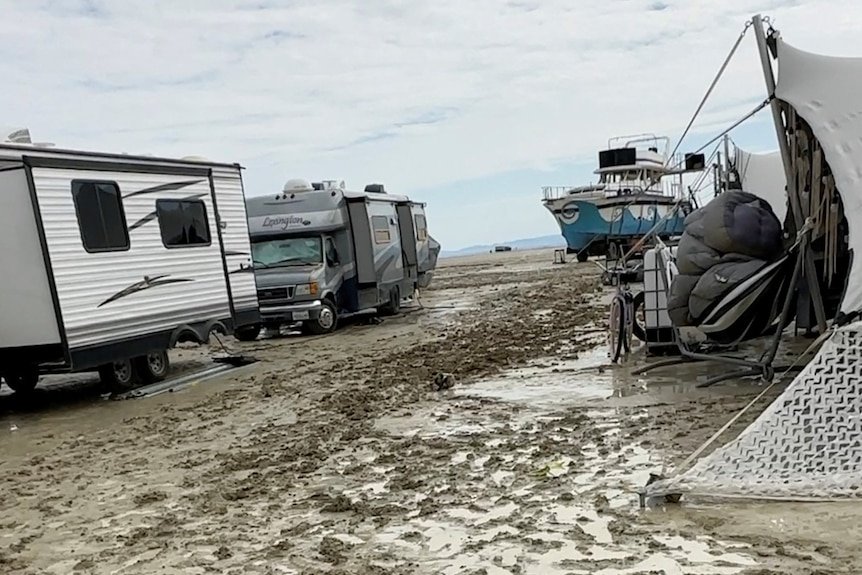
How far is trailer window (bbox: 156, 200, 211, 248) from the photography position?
10930 millimetres

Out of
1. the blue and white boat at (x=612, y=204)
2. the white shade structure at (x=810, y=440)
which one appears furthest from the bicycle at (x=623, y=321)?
the blue and white boat at (x=612, y=204)

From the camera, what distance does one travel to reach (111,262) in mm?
9969

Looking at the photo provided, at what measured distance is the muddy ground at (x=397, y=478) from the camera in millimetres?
4340

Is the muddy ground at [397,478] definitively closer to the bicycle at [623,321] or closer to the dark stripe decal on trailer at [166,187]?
the bicycle at [623,321]

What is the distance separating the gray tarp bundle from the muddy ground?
35.6 inches

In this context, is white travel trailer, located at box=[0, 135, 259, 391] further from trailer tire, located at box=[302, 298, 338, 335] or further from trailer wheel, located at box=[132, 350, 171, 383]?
trailer tire, located at box=[302, 298, 338, 335]

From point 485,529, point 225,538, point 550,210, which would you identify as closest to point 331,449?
point 225,538

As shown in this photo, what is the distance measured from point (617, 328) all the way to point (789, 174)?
2.98 meters

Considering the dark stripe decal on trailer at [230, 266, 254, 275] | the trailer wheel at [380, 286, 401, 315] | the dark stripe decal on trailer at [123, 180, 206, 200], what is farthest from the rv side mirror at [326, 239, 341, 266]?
the dark stripe decal on trailer at [123, 180, 206, 200]

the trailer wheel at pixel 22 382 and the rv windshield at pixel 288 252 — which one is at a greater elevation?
the rv windshield at pixel 288 252

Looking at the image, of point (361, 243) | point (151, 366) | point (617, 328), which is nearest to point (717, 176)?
point (617, 328)

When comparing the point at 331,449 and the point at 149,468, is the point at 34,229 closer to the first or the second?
the point at 149,468

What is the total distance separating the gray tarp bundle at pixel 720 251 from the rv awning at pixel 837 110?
4.14 feet

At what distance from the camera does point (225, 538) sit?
193 inches
